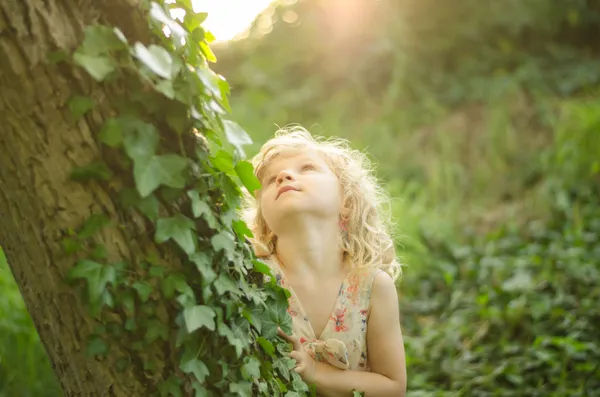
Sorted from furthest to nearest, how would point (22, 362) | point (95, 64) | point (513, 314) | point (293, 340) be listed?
point (513, 314)
point (22, 362)
point (293, 340)
point (95, 64)

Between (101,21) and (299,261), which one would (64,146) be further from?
(299,261)

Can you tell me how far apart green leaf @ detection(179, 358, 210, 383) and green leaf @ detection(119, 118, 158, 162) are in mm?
438

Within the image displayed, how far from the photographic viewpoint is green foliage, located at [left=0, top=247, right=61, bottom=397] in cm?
280

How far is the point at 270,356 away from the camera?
1601mm

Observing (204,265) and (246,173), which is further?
(246,173)

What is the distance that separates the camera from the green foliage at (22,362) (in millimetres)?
2801

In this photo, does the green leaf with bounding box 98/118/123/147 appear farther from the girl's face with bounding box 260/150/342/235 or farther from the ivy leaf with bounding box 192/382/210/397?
the girl's face with bounding box 260/150/342/235

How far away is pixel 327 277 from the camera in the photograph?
200 cm

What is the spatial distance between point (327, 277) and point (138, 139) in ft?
3.20

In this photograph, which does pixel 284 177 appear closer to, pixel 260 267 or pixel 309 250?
pixel 309 250

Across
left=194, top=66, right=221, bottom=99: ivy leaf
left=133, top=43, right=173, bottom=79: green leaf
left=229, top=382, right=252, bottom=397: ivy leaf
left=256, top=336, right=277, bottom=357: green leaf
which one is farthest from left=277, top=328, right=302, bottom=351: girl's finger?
left=133, top=43, right=173, bottom=79: green leaf

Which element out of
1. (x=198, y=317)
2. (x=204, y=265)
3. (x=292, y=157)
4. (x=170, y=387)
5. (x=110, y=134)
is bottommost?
(x=170, y=387)

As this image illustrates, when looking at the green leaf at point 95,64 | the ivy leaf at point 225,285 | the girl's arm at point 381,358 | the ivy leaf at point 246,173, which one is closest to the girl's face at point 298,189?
the girl's arm at point 381,358

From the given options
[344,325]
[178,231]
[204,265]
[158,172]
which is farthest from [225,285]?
[344,325]
